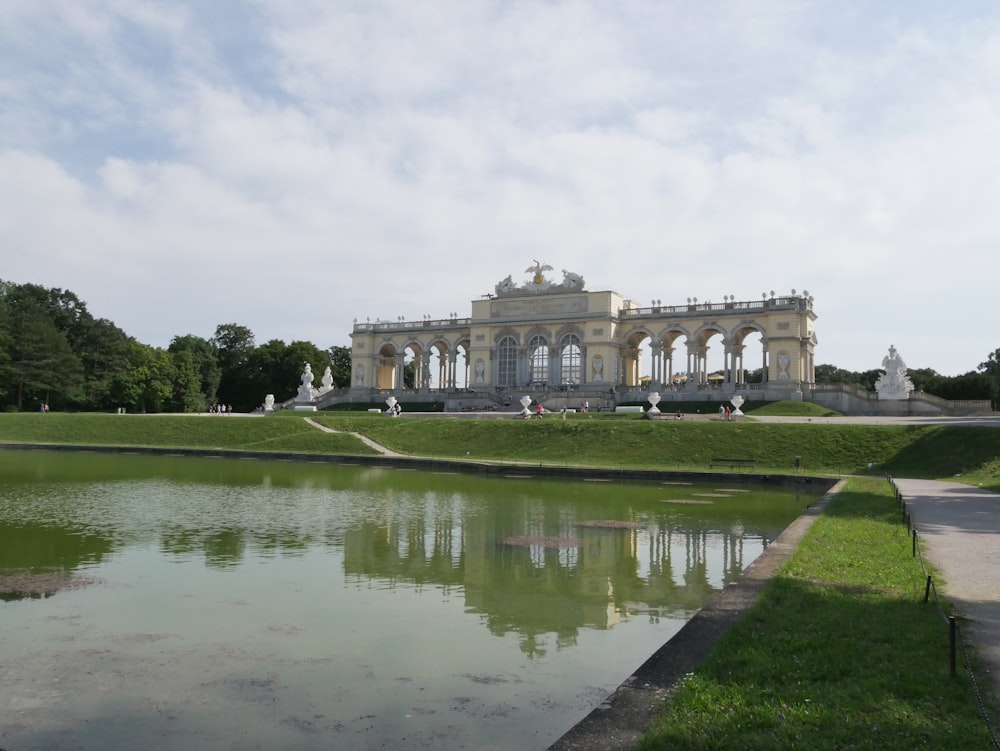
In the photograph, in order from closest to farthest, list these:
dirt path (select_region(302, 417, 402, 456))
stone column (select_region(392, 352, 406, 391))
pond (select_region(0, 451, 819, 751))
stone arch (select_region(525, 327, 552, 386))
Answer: pond (select_region(0, 451, 819, 751)) < dirt path (select_region(302, 417, 402, 456)) < stone arch (select_region(525, 327, 552, 386)) < stone column (select_region(392, 352, 406, 391))

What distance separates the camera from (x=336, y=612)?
1012cm

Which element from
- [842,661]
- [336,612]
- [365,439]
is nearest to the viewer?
[842,661]

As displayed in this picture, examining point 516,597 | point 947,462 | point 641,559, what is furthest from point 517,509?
point 947,462

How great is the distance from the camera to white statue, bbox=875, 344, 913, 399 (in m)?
51.6

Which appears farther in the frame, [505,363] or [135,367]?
[135,367]

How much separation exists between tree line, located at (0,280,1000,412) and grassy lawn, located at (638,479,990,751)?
237 feet

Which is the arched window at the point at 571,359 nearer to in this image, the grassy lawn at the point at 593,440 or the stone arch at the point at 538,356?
the stone arch at the point at 538,356

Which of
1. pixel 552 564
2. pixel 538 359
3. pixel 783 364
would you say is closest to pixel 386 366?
pixel 538 359

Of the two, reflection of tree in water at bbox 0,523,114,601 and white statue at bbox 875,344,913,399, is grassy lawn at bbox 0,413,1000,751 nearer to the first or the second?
reflection of tree in water at bbox 0,523,114,601

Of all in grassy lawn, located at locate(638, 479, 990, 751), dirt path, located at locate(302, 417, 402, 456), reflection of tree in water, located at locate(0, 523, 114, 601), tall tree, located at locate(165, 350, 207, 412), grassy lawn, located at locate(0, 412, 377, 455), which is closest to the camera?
grassy lawn, located at locate(638, 479, 990, 751)

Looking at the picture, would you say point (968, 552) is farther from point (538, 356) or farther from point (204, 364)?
point (204, 364)

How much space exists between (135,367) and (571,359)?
143 feet

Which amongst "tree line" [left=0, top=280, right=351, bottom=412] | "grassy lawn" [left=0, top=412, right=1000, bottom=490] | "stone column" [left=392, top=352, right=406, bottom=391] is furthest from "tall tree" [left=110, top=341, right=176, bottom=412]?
"grassy lawn" [left=0, top=412, right=1000, bottom=490]

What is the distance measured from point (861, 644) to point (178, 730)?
5.95m
